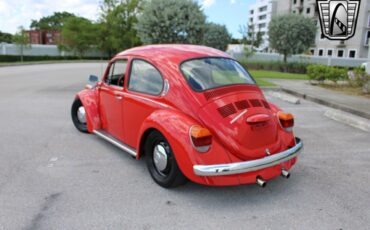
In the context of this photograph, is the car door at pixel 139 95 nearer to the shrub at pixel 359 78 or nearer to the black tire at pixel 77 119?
the black tire at pixel 77 119

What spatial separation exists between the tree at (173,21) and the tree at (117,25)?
37.4m

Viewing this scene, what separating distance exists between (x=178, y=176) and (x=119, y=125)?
1523 millimetres

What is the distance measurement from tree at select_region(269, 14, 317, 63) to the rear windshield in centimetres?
2625

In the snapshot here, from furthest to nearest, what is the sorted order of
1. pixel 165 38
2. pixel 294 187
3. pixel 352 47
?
pixel 352 47, pixel 165 38, pixel 294 187

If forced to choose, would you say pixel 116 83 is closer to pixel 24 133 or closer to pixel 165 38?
pixel 24 133

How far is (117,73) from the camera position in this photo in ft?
16.3

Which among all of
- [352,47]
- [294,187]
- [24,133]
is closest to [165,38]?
[24,133]

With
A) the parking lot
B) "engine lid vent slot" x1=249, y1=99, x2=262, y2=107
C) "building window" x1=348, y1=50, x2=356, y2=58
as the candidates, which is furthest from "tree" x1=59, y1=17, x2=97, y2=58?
"engine lid vent slot" x1=249, y1=99, x2=262, y2=107

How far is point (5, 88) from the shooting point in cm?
1170

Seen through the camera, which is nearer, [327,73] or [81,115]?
[81,115]

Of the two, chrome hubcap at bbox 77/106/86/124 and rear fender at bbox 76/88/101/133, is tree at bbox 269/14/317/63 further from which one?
rear fender at bbox 76/88/101/133

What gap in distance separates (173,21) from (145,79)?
1069cm

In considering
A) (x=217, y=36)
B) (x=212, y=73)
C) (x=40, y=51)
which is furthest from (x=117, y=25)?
(x=212, y=73)

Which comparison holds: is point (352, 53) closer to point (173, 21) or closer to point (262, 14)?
point (173, 21)
